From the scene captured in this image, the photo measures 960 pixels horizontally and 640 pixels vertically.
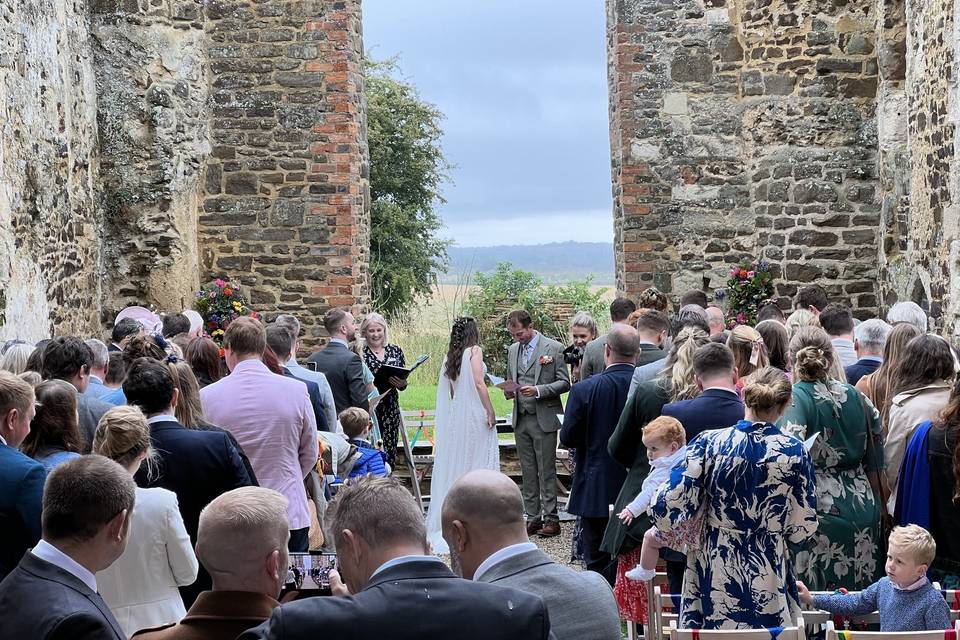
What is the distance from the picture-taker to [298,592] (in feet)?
10.5

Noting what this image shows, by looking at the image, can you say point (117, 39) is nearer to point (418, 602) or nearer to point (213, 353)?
point (213, 353)

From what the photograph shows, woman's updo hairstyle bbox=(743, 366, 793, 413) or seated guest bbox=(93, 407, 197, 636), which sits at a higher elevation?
woman's updo hairstyle bbox=(743, 366, 793, 413)

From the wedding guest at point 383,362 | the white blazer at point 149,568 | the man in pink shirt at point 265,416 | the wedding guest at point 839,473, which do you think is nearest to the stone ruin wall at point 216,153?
the wedding guest at point 383,362

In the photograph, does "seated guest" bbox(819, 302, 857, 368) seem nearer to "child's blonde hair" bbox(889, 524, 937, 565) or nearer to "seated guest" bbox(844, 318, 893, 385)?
"seated guest" bbox(844, 318, 893, 385)

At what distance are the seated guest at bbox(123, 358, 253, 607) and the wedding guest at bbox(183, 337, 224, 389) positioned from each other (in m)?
1.53

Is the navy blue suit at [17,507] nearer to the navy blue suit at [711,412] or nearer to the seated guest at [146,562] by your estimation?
the seated guest at [146,562]

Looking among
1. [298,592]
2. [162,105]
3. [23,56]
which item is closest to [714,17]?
[162,105]

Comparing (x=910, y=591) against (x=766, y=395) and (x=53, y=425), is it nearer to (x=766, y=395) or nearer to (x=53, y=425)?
(x=766, y=395)

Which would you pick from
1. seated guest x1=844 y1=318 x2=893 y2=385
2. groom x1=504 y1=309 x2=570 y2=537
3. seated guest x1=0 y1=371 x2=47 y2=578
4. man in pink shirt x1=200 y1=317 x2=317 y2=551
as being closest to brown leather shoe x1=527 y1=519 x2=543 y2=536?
groom x1=504 y1=309 x2=570 y2=537

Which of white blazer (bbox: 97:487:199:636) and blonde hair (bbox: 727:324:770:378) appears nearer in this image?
white blazer (bbox: 97:487:199:636)

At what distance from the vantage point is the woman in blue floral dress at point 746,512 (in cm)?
386

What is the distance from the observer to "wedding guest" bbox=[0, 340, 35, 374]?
5.33 m

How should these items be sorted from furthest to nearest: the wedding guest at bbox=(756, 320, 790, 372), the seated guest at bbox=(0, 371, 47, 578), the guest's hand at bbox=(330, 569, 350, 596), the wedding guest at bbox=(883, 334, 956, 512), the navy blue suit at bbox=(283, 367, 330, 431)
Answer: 1. the navy blue suit at bbox=(283, 367, 330, 431)
2. the wedding guest at bbox=(756, 320, 790, 372)
3. the wedding guest at bbox=(883, 334, 956, 512)
4. the seated guest at bbox=(0, 371, 47, 578)
5. the guest's hand at bbox=(330, 569, 350, 596)

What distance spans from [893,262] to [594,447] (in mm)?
5778
